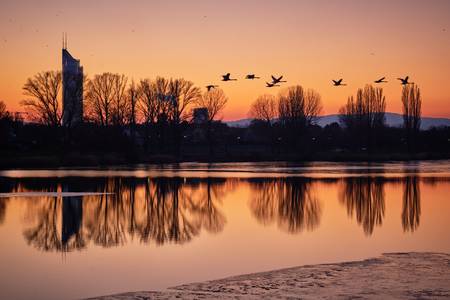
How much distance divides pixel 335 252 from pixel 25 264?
6.07m

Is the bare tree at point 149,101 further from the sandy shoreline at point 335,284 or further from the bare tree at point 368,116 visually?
the sandy shoreline at point 335,284

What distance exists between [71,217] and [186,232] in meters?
4.35

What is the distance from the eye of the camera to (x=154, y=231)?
16.7 metres

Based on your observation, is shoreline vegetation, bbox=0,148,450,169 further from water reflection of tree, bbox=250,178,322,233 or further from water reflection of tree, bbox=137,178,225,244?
water reflection of tree, bbox=250,178,322,233

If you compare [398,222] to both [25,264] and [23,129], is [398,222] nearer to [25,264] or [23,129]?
[25,264]

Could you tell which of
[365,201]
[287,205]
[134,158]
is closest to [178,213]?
[287,205]

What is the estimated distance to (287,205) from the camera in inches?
900

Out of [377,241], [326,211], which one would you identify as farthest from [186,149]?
[377,241]

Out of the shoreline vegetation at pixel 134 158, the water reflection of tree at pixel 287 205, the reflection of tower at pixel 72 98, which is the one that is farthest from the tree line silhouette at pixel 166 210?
the reflection of tower at pixel 72 98

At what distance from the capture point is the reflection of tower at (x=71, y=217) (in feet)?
52.1

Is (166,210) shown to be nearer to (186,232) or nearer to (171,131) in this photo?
(186,232)

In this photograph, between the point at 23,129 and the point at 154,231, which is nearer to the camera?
the point at 154,231

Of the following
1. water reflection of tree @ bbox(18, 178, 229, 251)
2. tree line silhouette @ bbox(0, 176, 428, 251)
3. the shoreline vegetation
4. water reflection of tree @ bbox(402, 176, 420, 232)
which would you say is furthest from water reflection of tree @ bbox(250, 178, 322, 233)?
the shoreline vegetation

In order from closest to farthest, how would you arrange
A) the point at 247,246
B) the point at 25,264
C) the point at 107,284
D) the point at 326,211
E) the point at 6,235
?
the point at 107,284 < the point at 25,264 < the point at 247,246 < the point at 6,235 < the point at 326,211
